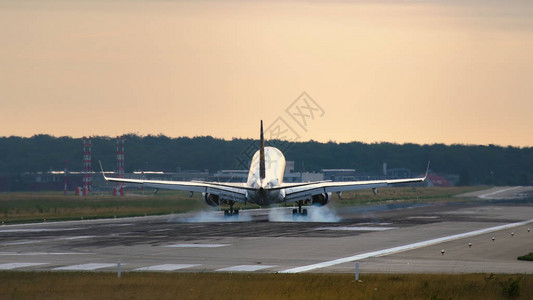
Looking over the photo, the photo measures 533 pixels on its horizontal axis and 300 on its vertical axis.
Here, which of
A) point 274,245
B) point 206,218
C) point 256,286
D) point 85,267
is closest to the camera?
point 256,286

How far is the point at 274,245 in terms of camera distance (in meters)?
52.5

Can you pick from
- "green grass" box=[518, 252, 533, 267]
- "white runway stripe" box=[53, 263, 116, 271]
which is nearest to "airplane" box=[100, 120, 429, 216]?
"green grass" box=[518, 252, 533, 267]

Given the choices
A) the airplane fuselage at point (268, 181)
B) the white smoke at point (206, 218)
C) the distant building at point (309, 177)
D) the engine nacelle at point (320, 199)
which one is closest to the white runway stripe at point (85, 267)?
the airplane fuselage at point (268, 181)

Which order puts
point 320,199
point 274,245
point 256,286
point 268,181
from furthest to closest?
point 320,199 < point 268,181 < point 274,245 < point 256,286

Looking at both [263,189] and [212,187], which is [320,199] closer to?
[263,189]

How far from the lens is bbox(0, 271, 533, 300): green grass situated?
30016 mm

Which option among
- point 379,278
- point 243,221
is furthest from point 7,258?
point 243,221

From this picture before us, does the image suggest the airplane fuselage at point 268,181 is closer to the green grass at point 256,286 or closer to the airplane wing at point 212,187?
the airplane wing at point 212,187

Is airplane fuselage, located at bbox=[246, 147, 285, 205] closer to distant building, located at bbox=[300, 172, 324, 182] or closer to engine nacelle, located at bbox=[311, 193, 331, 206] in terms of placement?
engine nacelle, located at bbox=[311, 193, 331, 206]

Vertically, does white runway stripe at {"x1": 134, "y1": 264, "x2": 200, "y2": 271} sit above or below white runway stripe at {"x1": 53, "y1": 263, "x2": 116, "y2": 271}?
below

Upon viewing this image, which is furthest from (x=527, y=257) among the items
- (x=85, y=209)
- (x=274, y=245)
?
(x=85, y=209)

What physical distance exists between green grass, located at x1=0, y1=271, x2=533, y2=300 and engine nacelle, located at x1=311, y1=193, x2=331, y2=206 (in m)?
46.1

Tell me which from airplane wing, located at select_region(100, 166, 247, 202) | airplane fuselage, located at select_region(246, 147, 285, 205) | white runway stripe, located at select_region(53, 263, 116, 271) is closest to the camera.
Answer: white runway stripe, located at select_region(53, 263, 116, 271)

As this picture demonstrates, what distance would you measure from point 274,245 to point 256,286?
66.7ft
